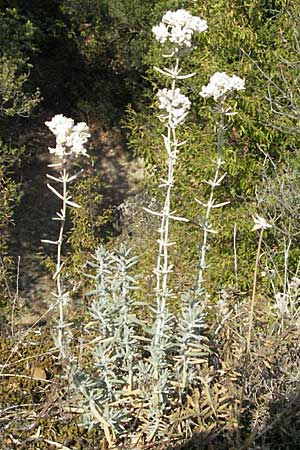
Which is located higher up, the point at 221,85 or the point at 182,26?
the point at 182,26

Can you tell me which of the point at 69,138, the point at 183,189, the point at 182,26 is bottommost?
the point at 183,189

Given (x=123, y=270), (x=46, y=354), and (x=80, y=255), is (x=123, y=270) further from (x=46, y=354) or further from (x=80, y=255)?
(x=80, y=255)

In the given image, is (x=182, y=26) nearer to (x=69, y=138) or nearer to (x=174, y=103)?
(x=174, y=103)

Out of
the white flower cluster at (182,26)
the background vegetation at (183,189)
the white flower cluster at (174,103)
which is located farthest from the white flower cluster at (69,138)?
the background vegetation at (183,189)

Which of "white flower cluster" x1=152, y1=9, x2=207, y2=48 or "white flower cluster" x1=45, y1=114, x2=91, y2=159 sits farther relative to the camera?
"white flower cluster" x1=152, y1=9, x2=207, y2=48

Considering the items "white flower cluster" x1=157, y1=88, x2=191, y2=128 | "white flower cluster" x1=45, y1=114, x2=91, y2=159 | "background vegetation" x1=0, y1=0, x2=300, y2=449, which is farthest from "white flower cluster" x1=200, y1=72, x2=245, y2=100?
"background vegetation" x1=0, y1=0, x2=300, y2=449

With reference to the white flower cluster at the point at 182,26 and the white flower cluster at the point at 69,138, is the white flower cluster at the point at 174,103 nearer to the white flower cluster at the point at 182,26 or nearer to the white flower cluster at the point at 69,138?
the white flower cluster at the point at 182,26

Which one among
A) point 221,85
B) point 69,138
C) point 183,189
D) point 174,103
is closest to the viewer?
point 69,138

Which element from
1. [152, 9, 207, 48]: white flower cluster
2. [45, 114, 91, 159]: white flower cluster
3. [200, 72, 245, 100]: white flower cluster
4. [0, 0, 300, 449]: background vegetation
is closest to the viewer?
[45, 114, 91, 159]: white flower cluster

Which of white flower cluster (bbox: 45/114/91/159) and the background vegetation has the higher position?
white flower cluster (bbox: 45/114/91/159)

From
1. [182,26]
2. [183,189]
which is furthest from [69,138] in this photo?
[183,189]

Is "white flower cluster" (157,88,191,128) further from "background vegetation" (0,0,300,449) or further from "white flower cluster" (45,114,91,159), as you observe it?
"background vegetation" (0,0,300,449)

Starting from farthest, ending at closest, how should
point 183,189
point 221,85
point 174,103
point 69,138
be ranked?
point 183,189
point 221,85
point 174,103
point 69,138

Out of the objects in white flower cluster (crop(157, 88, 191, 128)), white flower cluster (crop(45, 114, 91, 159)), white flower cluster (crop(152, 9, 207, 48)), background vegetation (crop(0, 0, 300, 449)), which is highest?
white flower cluster (crop(152, 9, 207, 48))
